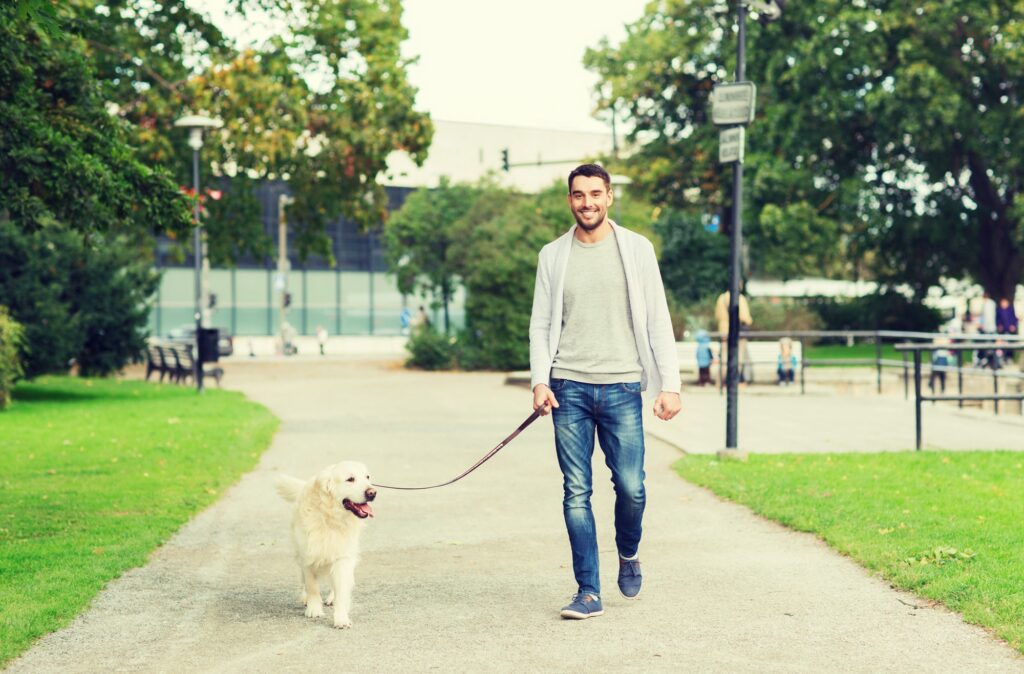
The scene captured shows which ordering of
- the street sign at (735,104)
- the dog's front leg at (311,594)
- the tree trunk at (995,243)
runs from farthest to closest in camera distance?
the tree trunk at (995,243) → the street sign at (735,104) → the dog's front leg at (311,594)

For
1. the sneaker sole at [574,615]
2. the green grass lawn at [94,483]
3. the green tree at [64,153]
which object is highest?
the green tree at [64,153]

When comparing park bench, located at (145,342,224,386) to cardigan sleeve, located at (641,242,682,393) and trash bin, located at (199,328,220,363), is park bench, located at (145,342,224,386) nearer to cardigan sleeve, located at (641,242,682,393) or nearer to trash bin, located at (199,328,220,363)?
trash bin, located at (199,328,220,363)

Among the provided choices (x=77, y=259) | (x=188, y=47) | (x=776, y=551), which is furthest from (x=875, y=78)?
(x=776, y=551)

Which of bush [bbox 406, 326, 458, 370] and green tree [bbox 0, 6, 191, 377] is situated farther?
bush [bbox 406, 326, 458, 370]

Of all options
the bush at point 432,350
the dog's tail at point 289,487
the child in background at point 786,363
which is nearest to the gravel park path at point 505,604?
the dog's tail at point 289,487

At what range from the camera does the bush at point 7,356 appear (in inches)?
739

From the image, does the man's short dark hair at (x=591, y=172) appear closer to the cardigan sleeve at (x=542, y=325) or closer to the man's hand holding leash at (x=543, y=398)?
the cardigan sleeve at (x=542, y=325)

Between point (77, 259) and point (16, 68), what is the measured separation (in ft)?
41.7

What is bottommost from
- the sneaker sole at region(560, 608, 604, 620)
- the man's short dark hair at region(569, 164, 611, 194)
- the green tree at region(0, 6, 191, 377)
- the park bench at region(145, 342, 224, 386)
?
the sneaker sole at region(560, 608, 604, 620)

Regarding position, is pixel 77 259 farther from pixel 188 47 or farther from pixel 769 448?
pixel 769 448

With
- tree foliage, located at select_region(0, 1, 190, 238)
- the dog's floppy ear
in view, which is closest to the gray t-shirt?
the dog's floppy ear

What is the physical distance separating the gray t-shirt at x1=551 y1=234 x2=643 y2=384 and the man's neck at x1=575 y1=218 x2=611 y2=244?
0.02 m

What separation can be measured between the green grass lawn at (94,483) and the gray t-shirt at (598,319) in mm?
2599

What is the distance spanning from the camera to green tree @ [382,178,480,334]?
4400 centimetres
